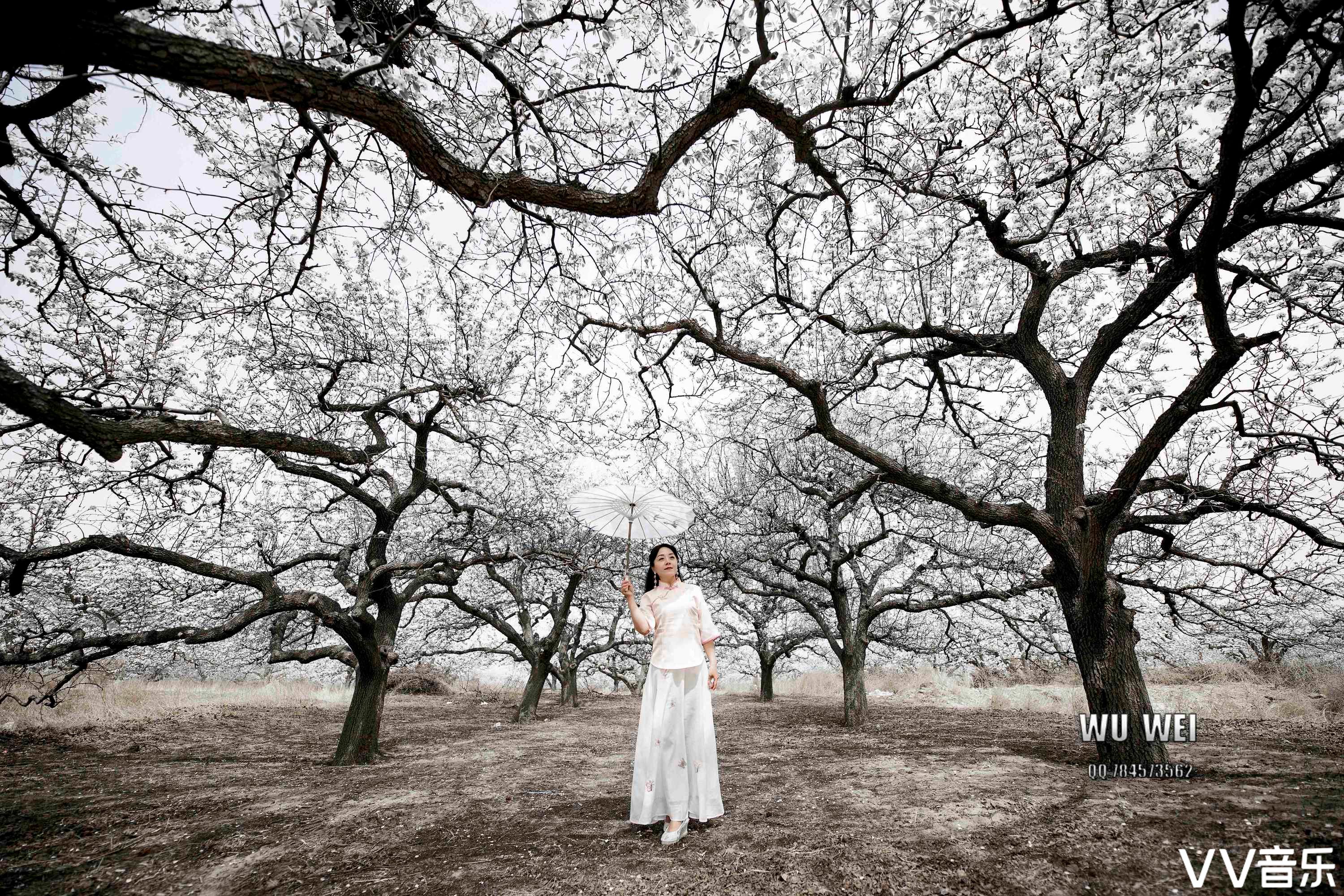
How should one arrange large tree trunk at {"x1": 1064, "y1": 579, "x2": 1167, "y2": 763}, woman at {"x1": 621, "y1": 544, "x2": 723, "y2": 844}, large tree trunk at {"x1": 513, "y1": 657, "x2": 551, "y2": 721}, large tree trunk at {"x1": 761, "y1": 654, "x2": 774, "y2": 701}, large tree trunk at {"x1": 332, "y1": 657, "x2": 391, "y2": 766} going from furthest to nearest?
large tree trunk at {"x1": 761, "y1": 654, "x2": 774, "y2": 701} → large tree trunk at {"x1": 513, "y1": 657, "x2": 551, "y2": 721} → large tree trunk at {"x1": 332, "y1": 657, "x2": 391, "y2": 766} → large tree trunk at {"x1": 1064, "y1": 579, "x2": 1167, "y2": 763} → woman at {"x1": 621, "y1": 544, "x2": 723, "y2": 844}

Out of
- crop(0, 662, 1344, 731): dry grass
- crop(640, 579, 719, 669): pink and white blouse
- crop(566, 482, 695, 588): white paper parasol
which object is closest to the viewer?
crop(640, 579, 719, 669): pink and white blouse

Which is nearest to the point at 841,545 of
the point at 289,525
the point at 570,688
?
the point at 570,688

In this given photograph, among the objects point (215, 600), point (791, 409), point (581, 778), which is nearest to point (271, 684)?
point (215, 600)

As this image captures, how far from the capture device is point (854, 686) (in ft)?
34.1

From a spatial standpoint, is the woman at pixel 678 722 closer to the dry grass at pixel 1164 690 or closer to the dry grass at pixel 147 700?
the dry grass at pixel 147 700

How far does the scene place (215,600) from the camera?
1172 cm

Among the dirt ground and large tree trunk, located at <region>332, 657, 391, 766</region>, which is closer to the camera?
the dirt ground

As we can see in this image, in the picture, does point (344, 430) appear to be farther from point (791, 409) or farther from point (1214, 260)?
point (1214, 260)

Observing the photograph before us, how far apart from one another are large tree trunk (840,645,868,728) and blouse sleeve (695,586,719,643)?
700 centimetres

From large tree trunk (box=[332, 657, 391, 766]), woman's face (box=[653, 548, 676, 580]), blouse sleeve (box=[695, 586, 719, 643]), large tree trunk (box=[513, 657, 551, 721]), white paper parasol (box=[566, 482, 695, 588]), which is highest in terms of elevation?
white paper parasol (box=[566, 482, 695, 588])

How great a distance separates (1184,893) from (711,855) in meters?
2.50

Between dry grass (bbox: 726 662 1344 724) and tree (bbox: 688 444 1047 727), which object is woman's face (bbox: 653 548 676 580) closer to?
tree (bbox: 688 444 1047 727)

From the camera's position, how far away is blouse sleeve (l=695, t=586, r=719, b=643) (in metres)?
4.21

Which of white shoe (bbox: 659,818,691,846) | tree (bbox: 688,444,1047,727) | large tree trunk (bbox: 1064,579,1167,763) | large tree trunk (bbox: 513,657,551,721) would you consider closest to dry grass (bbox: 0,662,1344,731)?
tree (bbox: 688,444,1047,727)
